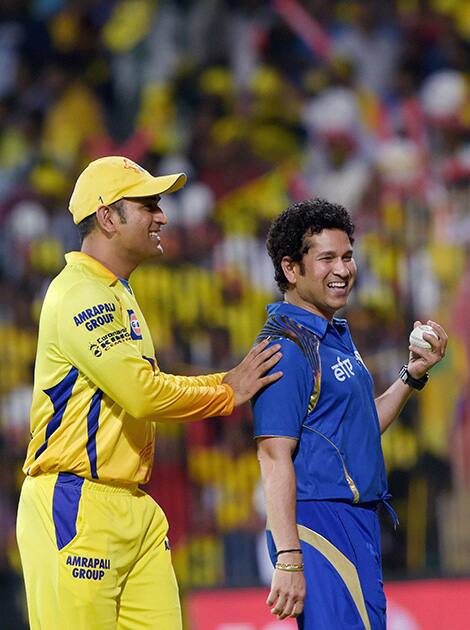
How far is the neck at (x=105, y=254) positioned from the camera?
4688mm

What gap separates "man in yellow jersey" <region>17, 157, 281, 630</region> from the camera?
4.36 metres

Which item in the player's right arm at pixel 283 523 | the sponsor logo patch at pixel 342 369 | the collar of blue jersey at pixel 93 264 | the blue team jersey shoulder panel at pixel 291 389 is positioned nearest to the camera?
the player's right arm at pixel 283 523

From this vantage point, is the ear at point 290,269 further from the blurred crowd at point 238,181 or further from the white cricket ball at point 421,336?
the blurred crowd at point 238,181

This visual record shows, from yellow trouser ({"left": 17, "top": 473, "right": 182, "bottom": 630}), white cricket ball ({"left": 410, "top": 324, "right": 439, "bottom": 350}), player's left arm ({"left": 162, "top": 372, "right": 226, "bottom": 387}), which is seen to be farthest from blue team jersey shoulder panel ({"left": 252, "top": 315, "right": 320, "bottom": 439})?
yellow trouser ({"left": 17, "top": 473, "right": 182, "bottom": 630})

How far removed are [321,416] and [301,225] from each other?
26.6 inches

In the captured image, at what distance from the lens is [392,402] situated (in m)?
4.88

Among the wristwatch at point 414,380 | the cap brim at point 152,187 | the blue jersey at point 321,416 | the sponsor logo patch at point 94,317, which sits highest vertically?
the cap brim at point 152,187

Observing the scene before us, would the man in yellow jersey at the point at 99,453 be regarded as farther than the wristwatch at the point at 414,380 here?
No

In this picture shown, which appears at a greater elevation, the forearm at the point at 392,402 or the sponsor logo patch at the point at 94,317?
the sponsor logo patch at the point at 94,317

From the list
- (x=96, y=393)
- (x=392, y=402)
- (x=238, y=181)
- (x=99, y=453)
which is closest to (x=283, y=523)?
(x=99, y=453)

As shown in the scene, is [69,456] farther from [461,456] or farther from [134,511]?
[461,456]

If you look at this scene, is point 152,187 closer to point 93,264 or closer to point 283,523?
point 93,264

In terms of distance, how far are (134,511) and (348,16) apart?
26.4 ft

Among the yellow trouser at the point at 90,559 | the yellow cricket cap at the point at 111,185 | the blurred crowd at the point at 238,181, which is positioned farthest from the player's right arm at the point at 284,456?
the blurred crowd at the point at 238,181
